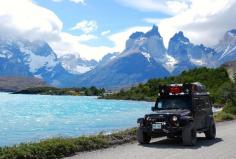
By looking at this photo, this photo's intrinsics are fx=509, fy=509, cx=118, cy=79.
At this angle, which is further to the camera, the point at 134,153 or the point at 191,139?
the point at 191,139

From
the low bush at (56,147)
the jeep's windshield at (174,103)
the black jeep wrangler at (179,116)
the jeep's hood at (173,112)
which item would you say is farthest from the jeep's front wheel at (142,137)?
the jeep's windshield at (174,103)

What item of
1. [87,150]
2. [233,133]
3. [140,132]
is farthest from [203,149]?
[233,133]

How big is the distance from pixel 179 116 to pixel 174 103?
2190 millimetres

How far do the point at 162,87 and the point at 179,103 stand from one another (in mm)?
1341

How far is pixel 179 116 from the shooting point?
2470 cm

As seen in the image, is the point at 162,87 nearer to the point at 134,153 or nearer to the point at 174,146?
the point at 174,146

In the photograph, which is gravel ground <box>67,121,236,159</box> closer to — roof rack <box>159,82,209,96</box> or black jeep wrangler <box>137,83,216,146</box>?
black jeep wrangler <box>137,83,216,146</box>

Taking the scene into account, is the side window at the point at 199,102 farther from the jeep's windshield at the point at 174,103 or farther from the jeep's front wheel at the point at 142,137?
the jeep's front wheel at the point at 142,137

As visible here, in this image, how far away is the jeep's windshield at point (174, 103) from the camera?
26538mm

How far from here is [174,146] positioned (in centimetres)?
2477

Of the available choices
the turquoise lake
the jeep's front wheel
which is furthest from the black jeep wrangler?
the turquoise lake

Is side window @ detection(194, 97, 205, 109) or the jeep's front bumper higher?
side window @ detection(194, 97, 205, 109)

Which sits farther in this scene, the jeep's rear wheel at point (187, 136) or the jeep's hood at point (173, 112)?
the jeep's hood at point (173, 112)

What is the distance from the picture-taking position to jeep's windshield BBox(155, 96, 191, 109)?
87.1 feet
